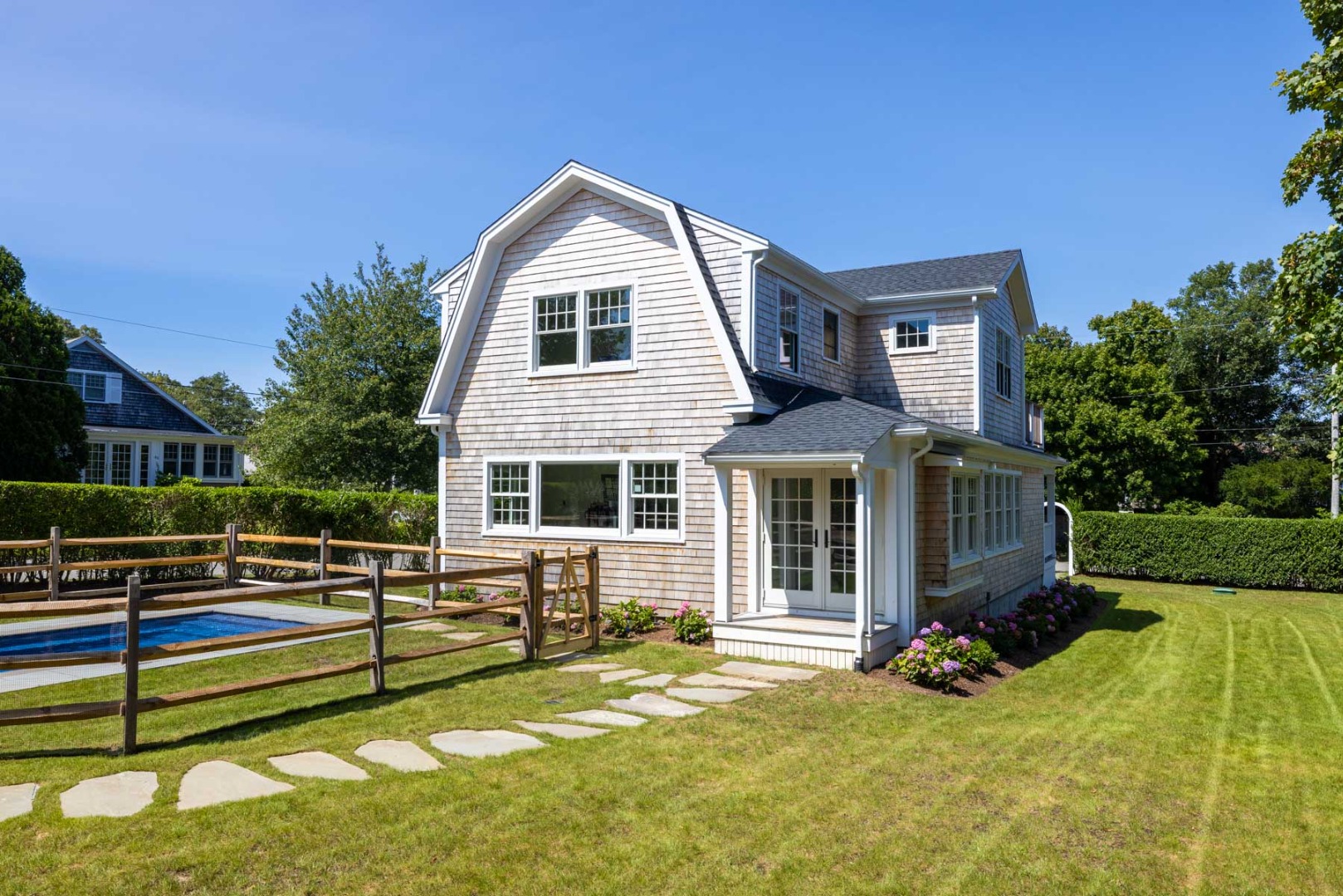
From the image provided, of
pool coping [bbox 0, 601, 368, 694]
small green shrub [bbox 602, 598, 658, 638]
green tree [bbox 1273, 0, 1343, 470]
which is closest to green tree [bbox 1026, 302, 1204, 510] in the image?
green tree [bbox 1273, 0, 1343, 470]

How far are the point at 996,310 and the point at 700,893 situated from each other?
14120mm

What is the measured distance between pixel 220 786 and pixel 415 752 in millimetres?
1342

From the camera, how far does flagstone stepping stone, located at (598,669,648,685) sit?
894 centimetres

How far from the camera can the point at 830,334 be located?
14.5m

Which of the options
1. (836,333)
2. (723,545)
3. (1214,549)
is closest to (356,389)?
(836,333)

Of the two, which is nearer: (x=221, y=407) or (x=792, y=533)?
(x=792, y=533)

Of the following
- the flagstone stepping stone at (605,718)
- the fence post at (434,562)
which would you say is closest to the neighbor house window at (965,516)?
the flagstone stepping stone at (605,718)

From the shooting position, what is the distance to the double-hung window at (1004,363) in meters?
16.1

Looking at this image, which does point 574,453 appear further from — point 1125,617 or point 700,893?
point 1125,617

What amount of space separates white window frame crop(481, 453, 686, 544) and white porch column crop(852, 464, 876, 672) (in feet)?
10.5

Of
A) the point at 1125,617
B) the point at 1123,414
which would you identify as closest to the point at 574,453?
the point at 1125,617

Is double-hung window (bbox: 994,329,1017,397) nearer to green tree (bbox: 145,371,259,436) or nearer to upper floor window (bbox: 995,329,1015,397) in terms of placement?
upper floor window (bbox: 995,329,1015,397)

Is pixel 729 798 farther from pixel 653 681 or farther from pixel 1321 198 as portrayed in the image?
pixel 1321 198

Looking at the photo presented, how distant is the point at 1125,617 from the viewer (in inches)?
657
